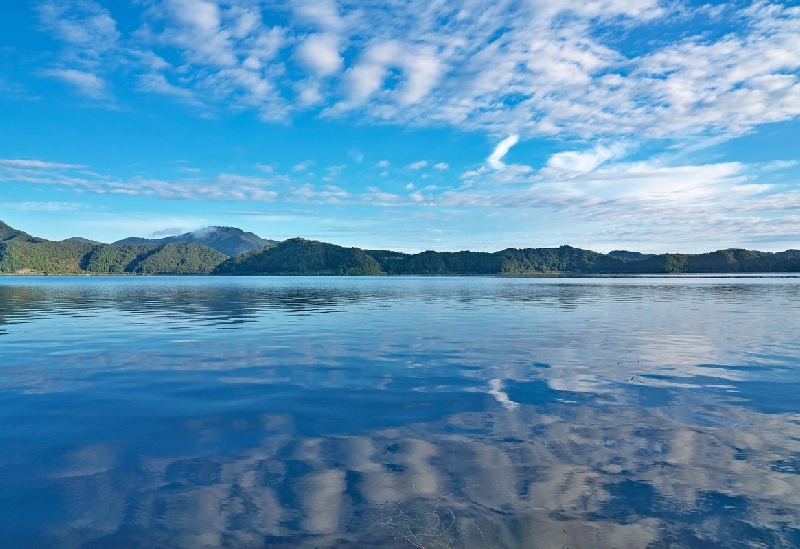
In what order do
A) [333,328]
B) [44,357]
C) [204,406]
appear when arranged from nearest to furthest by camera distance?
[204,406] < [44,357] < [333,328]

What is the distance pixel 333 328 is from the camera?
4225cm

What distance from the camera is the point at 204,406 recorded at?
1798 centimetres

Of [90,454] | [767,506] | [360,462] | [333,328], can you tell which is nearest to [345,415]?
[360,462]

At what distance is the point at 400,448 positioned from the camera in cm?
1353

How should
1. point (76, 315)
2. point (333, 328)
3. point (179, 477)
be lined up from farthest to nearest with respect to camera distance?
point (76, 315) < point (333, 328) < point (179, 477)

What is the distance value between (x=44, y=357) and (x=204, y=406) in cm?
1657

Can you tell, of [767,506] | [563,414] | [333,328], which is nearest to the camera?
[767,506]

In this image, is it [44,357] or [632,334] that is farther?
[632,334]

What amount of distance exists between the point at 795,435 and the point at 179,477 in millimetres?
16702

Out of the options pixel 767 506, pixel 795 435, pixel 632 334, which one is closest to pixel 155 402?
pixel 767 506

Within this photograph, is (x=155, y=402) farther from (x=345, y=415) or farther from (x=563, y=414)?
(x=563, y=414)

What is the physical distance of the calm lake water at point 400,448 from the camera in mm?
9414

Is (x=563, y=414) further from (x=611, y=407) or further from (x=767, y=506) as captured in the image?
(x=767, y=506)

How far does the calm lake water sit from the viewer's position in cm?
941
